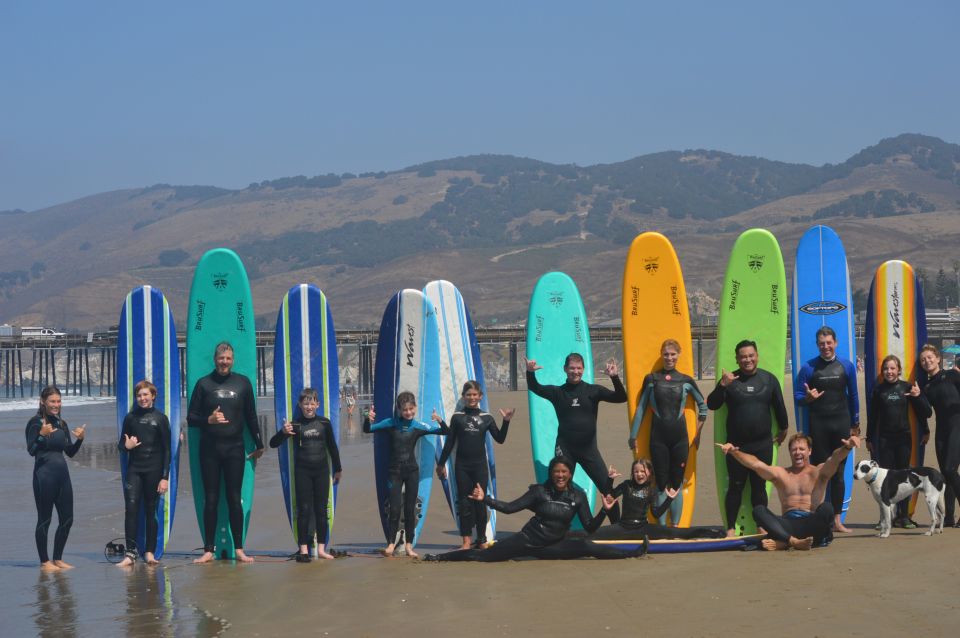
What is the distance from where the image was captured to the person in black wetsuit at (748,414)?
7.54m

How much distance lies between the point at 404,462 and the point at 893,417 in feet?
10.2

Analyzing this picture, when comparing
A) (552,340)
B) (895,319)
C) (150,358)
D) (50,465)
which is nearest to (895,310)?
(895,319)

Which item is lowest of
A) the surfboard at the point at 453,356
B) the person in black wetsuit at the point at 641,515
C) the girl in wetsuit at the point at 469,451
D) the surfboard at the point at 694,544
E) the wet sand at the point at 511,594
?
the wet sand at the point at 511,594

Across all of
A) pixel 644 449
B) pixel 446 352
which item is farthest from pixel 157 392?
pixel 644 449

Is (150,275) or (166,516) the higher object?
(150,275)

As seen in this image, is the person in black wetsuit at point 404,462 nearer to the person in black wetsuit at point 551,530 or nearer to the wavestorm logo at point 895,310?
the person in black wetsuit at point 551,530

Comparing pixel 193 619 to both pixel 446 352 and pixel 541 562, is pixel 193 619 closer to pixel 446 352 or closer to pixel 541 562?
pixel 541 562

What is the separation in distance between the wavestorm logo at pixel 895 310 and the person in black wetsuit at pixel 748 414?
57.4 inches

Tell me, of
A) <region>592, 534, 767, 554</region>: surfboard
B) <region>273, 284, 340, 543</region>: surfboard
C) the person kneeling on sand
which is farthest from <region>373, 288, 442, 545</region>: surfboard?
the person kneeling on sand

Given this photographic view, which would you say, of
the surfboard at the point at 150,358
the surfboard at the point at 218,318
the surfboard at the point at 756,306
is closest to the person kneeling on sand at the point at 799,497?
the surfboard at the point at 756,306

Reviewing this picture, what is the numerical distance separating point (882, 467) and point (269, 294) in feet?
539

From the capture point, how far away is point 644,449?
801 cm

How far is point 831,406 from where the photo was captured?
7.70 m

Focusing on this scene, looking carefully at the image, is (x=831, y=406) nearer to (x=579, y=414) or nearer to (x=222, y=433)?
(x=579, y=414)
